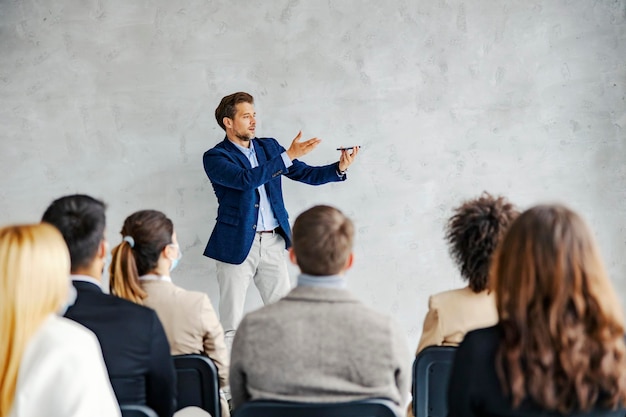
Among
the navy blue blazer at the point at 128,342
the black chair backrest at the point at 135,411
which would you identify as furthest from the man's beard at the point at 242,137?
the black chair backrest at the point at 135,411

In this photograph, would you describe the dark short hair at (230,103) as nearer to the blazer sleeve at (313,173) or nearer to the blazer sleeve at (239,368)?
the blazer sleeve at (313,173)

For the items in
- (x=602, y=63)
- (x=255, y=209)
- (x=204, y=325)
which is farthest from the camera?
(x=602, y=63)

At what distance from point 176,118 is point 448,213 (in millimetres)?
1629

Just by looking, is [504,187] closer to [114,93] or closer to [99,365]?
[114,93]

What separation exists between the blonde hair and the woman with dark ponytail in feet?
2.70

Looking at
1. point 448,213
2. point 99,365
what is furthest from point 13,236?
point 448,213

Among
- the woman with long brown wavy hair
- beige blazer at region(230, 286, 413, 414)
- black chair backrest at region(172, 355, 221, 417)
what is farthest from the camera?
black chair backrest at region(172, 355, 221, 417)

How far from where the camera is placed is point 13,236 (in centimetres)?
152

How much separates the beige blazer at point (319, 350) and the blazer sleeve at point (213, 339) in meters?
0.55

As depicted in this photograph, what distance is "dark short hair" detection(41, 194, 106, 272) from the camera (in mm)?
2020

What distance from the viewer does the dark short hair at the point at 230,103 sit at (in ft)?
12.8

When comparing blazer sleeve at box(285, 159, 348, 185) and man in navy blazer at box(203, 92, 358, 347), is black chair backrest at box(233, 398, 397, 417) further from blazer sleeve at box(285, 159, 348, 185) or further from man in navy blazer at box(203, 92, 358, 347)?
blazer sleeve at box(285, 159, 348, 185)

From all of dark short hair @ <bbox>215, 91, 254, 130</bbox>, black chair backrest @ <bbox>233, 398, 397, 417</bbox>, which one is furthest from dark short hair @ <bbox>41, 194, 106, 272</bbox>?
dark short hair @ <bbox>215, 91, 254, 130</bbox>

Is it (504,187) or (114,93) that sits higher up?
(114,93)
